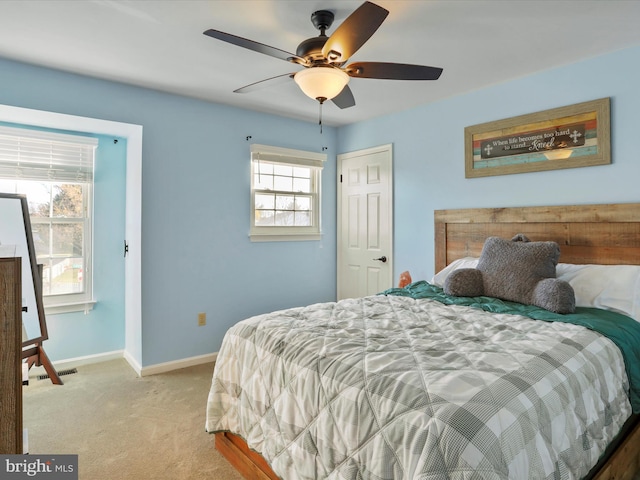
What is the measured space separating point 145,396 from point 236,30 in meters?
2.57

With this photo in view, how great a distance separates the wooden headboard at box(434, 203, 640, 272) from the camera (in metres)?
2.49

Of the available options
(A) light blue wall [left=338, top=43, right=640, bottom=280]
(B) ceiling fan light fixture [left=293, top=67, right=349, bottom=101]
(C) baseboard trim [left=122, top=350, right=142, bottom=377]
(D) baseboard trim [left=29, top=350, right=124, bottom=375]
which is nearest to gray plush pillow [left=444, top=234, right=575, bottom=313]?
(A) light blue wall [left=338, top=43, right=640, bottom=280]

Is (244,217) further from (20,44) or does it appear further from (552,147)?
(552,147)

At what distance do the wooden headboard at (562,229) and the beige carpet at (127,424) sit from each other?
2368 mm

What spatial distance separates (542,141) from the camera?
289 cm

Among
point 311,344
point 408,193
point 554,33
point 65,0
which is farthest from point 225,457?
point 554,33

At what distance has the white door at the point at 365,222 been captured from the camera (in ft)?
13.2

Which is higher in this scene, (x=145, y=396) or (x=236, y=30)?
(x=236, y=30)

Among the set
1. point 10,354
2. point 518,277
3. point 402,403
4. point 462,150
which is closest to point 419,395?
point 402,403

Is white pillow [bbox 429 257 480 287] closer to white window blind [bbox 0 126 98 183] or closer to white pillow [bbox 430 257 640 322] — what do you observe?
white pillow [bbox 430 257 640 322]

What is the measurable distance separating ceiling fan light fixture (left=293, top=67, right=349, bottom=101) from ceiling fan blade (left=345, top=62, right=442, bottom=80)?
2.8 inches

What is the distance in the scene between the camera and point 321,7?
6.60ft

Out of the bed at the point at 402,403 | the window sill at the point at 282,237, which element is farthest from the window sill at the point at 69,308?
the bed at the point at 402,403

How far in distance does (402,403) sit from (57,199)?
351cm
